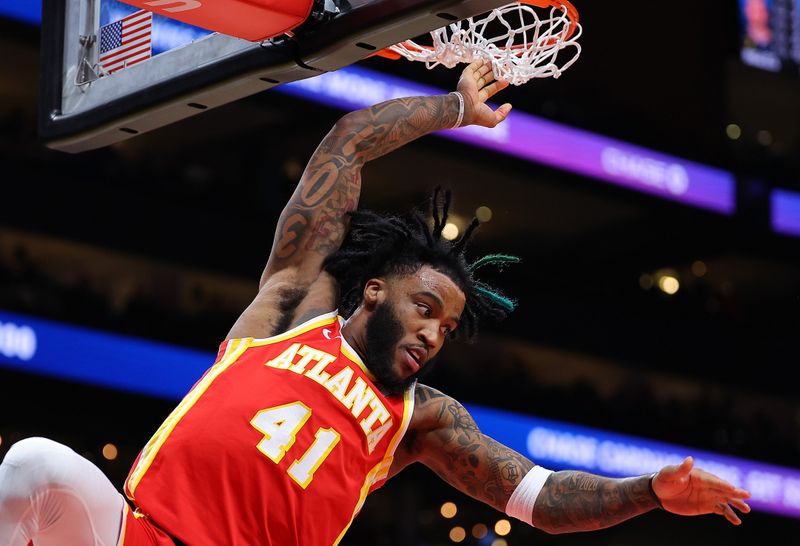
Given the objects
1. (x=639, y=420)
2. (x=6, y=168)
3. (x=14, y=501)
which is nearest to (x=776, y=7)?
(x=639, y=420)

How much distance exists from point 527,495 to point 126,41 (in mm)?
2006

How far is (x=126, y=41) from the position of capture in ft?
14.7

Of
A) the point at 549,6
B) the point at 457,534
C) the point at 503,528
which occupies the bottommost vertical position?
the point at 457,534

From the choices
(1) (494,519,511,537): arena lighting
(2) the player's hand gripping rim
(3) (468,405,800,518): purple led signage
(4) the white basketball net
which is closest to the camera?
(4) the white basketball net

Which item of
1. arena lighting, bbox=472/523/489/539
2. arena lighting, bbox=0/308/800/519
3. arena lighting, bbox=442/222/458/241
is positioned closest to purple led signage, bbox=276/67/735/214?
arena lighting, bbox=442/222/458/241

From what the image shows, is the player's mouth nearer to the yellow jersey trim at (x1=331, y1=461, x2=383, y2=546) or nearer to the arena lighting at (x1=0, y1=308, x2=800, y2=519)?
the yellow jersey trim at (x1=331, y1=461, x2=383, y2=546)

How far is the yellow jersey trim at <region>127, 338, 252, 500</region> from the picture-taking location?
3.96 meters

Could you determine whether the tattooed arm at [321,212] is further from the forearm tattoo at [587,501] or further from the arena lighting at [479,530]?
the arena lighting at [479,530]

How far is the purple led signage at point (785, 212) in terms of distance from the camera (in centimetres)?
1620

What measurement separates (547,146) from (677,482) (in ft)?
34.8

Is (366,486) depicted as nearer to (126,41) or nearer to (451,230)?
(126,41)

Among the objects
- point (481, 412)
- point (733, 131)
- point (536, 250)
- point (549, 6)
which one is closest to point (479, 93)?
point (549, 6)

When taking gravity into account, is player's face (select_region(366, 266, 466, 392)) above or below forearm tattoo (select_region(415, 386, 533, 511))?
above

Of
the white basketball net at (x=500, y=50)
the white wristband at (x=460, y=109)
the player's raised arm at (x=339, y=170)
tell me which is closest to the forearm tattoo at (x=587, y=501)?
the player's raised arm at (x=339, y=170)
